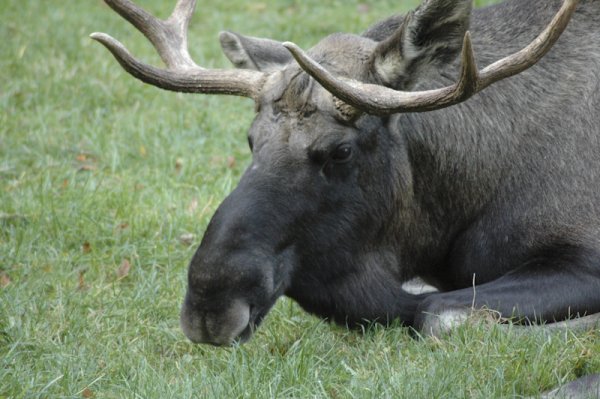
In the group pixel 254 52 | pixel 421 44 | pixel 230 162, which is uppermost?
pixel 421 44

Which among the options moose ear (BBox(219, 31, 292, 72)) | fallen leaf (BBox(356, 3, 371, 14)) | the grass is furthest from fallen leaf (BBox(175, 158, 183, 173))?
fallen leaf (BBox(356, 3, 371, 14))

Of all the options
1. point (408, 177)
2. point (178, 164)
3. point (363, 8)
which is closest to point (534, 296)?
point (408, 177)

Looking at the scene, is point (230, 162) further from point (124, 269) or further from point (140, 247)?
point (124, 269)

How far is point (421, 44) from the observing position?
5207 mm

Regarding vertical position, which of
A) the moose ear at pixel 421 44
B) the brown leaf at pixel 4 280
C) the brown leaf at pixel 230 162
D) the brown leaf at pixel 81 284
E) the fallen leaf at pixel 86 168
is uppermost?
the moose ear at pixel 421 44

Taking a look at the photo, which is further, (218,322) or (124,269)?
(124,269)

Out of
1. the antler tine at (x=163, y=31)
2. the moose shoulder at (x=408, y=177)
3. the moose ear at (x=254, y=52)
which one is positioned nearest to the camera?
the moose shoulder at (x=408, y=177)

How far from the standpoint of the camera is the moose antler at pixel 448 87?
460cm

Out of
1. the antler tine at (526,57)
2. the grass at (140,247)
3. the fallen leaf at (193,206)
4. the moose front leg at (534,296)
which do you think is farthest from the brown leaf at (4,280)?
the antler tine at (526,57)

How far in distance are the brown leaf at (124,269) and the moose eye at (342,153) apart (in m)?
1.94

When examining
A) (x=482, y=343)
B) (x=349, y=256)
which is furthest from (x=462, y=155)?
(x=482, y=343)

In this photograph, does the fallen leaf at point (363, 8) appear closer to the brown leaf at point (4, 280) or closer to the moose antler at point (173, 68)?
the moose antler at point (173, 68)

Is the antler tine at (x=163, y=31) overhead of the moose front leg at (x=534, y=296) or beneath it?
overhead

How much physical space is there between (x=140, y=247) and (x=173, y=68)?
1.60 meters
